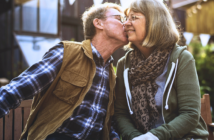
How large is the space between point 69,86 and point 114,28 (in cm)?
91

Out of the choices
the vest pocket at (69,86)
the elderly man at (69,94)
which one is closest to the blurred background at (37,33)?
the elderly man at (69,94)

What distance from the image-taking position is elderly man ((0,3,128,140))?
194 centimetres

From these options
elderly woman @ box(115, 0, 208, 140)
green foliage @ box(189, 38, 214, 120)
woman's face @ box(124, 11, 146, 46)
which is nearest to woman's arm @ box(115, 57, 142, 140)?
elderly woman @ box(115, 0, 208, 140)

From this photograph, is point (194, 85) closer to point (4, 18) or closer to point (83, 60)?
point (83, 60)

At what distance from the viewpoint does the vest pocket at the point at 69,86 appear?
2096mm

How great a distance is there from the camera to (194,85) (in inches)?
76.4

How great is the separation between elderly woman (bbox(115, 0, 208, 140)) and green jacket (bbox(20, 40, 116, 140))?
346 mm

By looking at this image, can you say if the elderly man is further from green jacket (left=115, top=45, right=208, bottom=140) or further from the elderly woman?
green jacket (left=115, top=45, right=208, bottom=140)

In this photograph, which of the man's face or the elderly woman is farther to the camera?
the man's face

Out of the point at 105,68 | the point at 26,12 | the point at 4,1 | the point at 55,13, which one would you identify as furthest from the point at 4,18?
the point at 105,68

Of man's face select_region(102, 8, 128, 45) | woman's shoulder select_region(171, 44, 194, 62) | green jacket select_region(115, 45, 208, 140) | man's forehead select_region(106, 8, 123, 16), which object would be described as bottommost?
green jacket select_region(115, 45, 208, 140)

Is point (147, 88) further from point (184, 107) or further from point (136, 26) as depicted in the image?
point (136, 26)

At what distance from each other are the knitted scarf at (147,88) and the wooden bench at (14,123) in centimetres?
127

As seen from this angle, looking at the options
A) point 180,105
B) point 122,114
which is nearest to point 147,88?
point 180,105
